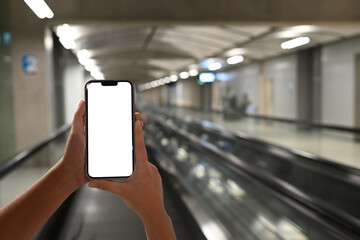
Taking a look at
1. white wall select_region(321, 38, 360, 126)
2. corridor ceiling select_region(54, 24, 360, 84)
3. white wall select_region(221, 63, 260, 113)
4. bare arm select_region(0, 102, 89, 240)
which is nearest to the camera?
bare arm select_region(0, 102, 89, 240)

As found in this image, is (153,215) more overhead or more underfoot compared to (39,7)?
more underfoot

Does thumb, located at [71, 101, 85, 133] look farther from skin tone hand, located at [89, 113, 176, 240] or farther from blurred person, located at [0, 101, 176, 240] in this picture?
skin tone hand, located at [89, 113, 176, 240]

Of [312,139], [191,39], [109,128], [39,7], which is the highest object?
[191,39]

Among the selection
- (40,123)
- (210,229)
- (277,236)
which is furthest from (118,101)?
(40,123)

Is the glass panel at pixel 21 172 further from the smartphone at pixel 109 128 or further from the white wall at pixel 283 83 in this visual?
the white wall at pixel 283 83

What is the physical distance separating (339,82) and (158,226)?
16.6 metres

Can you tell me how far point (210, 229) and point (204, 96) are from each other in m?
41.8

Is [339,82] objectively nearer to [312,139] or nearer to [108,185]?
[312,139]

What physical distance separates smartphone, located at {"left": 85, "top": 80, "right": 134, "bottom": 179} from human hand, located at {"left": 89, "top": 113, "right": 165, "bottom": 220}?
15mm

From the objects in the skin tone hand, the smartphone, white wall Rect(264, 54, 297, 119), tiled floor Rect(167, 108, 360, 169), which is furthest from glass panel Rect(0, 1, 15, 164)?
white wall Rect(264, 54, 297, 119)

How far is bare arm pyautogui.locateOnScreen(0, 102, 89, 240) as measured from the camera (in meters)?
0.93

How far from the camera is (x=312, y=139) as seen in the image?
1167 cm

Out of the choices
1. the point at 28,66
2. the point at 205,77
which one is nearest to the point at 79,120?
the point at 28,66

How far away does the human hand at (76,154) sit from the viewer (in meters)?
0.96
